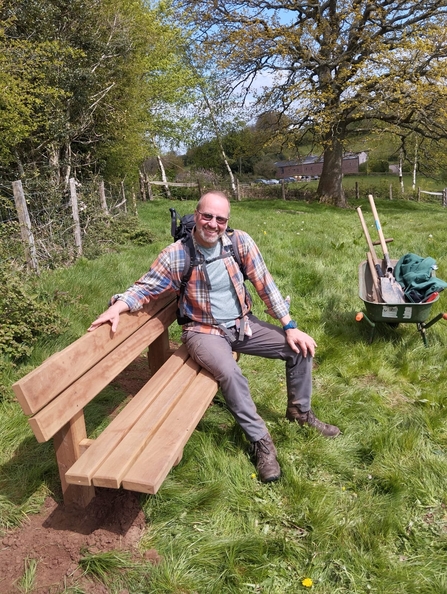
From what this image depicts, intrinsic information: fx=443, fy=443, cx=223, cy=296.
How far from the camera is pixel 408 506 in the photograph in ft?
8.46

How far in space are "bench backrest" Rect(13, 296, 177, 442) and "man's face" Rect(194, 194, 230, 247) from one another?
0.70 metres

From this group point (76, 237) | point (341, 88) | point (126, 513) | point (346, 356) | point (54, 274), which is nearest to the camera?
point (126, 513)

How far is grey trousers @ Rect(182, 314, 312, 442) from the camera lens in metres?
2.79

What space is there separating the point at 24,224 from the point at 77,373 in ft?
16.7

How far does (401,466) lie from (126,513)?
1728 mm

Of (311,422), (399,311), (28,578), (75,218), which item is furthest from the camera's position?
(75,218)

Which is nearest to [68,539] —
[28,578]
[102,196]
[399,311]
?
[28,578]

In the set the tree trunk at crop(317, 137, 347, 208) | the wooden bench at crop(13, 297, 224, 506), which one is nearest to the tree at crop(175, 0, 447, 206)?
the tree trunk at crop(317, 137, 347, 208)

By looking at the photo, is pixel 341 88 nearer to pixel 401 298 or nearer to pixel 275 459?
pixel 401 298

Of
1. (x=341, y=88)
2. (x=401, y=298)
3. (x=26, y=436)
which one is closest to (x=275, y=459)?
(x=26, y=436)

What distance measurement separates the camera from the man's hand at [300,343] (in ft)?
9.95

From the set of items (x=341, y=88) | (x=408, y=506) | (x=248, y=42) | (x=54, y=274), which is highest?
(x=248, y=42)

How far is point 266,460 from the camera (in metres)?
2.78

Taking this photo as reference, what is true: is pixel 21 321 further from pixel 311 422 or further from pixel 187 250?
pixel 311 422
